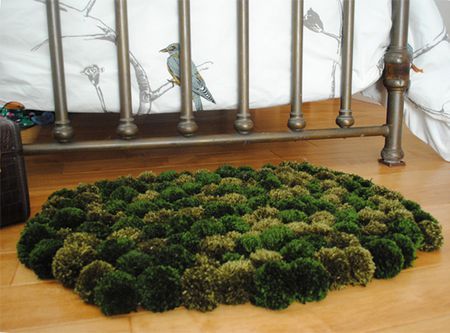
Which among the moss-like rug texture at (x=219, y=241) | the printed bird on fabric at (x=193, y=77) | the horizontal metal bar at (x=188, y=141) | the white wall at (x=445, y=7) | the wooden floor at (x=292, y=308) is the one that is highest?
the white wall at (x=445, y=7)

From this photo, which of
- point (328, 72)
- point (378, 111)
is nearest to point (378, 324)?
point (328, 72)

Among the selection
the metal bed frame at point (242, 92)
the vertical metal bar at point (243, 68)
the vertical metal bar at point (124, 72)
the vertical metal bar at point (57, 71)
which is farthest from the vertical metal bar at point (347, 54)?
the vertical metal bar at point (57, 71)

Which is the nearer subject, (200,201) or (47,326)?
(47,326)

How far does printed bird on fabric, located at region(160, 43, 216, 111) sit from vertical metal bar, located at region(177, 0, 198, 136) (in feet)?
0.08

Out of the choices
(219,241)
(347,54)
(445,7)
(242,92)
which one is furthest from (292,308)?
(445,7)

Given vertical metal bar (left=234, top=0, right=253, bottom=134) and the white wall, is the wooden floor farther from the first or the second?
the white wall

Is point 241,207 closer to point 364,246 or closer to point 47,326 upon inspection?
point 364,246

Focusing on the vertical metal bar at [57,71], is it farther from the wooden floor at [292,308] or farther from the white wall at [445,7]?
the white wall at [445,7]

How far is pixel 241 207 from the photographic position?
92 centimetres

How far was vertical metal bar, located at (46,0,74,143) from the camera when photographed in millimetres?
1064

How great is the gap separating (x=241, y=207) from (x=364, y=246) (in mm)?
246

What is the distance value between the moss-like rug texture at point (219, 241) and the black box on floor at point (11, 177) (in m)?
0.05

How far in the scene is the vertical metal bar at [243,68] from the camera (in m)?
1.15

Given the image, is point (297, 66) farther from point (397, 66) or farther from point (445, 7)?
point (445, 7)
